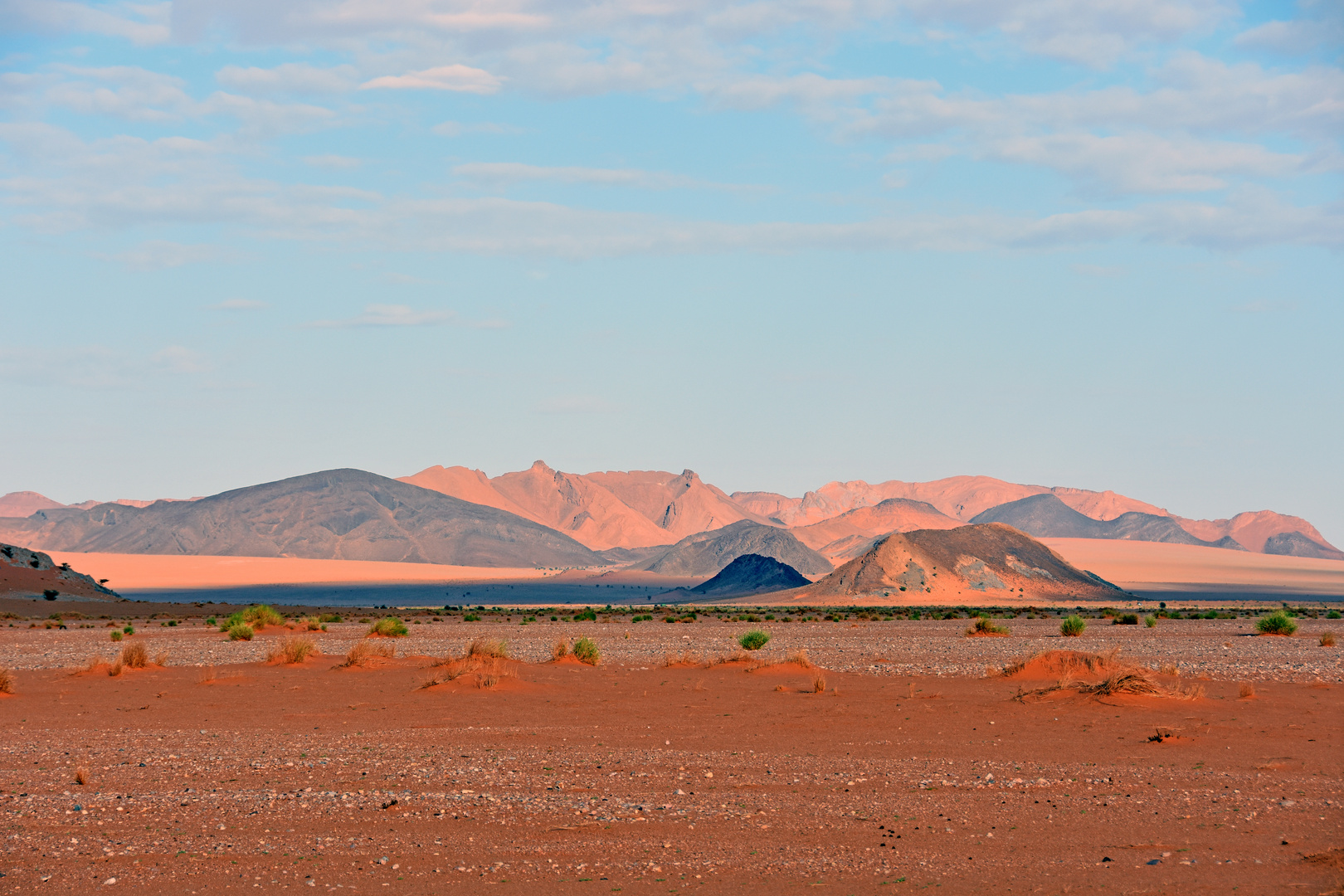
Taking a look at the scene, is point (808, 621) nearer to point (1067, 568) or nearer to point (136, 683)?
point (136, 683)

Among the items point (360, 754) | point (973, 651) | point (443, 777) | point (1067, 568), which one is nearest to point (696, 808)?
point (443, 777)

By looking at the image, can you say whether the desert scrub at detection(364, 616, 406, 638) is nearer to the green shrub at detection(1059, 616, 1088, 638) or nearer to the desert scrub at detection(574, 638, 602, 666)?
the desert scrub at detection(574, 638, 602, 666)

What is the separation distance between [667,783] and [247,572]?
168m

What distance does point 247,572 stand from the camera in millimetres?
168250

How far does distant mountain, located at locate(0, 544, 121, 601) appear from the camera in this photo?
75.9 m

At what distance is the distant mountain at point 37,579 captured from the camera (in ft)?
249

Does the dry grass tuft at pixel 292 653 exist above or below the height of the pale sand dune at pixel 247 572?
above

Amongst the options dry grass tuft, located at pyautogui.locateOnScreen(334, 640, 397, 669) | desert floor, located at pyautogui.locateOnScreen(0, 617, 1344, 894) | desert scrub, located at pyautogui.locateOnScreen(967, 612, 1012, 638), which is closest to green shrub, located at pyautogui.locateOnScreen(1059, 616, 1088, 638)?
desert scrub, located at pyautogui.locateOnScreen(967, 612, 1012, 638)

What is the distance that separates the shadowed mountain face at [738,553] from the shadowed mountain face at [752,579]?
34.5 meters

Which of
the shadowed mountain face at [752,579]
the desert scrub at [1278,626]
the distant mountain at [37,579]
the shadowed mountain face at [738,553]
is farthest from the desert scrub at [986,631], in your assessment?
the shadowed mountain face at [738,553]

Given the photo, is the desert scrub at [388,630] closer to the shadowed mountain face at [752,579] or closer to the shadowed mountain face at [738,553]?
the shadowed mountain face at [752,579]

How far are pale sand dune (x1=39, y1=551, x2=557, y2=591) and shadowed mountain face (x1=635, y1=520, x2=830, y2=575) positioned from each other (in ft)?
74.8

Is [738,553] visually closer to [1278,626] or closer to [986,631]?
[986,631]

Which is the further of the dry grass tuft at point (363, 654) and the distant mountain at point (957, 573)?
the distant mountain at point (957, 573)
